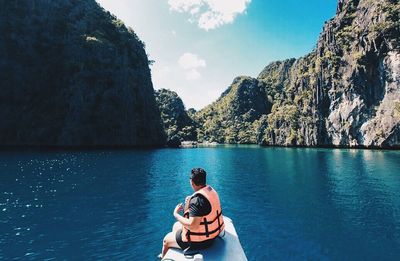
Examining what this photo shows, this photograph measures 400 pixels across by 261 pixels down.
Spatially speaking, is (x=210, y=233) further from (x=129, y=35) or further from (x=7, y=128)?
(x=129, y=35)

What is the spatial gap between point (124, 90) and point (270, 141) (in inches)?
3359

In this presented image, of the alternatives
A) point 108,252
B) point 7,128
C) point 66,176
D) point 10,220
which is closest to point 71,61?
point 7,128

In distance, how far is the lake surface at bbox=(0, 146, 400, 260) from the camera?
60.1 feet

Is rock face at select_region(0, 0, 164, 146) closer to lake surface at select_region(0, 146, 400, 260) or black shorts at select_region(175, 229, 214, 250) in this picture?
lake surface at select_region(0, 146, 400, 260)

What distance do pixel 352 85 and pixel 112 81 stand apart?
9125cm

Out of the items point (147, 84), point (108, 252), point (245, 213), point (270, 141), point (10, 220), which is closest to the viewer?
point (108, 252)

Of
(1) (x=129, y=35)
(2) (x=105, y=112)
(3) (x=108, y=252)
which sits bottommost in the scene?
(3) (x=108, y=252)

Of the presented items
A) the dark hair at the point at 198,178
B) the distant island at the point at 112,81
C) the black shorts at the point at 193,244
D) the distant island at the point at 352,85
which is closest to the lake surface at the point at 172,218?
the black shorts at the point at 193,244

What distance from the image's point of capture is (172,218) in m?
24.7

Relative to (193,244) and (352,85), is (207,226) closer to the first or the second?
(193,244)

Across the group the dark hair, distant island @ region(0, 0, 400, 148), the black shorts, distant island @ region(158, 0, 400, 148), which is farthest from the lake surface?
distant island @ region(0, 0, 400, 148)

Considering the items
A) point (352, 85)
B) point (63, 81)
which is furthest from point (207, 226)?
point (352, 85)

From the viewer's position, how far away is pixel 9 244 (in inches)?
747

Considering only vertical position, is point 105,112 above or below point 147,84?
below
